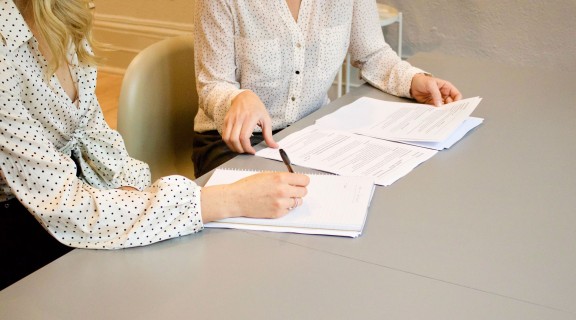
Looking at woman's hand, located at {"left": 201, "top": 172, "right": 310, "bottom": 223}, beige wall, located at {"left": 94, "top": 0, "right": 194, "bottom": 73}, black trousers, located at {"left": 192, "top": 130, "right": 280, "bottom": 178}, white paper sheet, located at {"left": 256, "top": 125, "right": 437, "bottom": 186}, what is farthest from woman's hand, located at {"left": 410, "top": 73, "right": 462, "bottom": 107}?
beige wall, located at {"left": 94, "top": 0, "right": 194, "bottom": 73}

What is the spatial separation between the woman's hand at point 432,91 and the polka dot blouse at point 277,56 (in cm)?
3

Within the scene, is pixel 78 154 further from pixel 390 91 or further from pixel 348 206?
pixel 390 91

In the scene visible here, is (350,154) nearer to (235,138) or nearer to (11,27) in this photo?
(235,138)

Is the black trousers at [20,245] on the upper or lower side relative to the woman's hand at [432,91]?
→ lower

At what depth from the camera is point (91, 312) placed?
0.87 meters

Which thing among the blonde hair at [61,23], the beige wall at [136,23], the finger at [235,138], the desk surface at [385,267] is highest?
the blonde hair at [61,23]

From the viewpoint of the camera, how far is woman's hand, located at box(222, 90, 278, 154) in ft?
4.42

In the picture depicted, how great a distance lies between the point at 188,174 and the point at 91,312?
39.9 inches

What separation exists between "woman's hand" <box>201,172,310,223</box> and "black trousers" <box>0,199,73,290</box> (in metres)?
0.40

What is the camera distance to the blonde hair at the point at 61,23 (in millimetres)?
1167

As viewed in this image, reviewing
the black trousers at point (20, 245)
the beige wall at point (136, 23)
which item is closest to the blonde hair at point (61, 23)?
the black trousers at point (20, 245)

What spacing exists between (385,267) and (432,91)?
2.50 ft

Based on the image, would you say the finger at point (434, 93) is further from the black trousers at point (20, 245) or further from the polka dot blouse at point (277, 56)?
the black trousers at point (20, 245)

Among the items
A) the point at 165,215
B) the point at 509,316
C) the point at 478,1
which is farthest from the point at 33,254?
the point at 478,1
